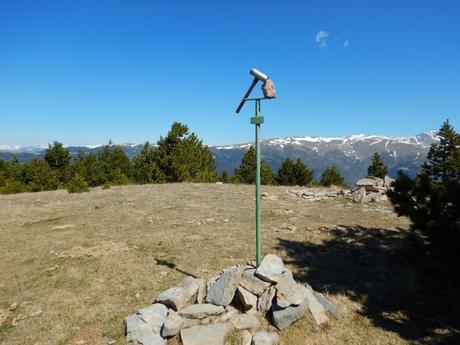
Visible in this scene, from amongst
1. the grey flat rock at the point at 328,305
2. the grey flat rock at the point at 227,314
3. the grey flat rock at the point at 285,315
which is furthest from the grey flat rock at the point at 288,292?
the grey flat rock at the point at 227,314

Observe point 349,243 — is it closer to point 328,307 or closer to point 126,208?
point 328,307

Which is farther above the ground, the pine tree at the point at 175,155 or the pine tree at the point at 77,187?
the pine tree at the point at 175,155

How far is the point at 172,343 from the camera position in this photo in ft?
23.4

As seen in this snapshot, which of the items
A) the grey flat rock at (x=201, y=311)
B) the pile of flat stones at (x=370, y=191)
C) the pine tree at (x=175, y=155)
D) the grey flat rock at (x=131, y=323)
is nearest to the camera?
the grey flat rock at (x=131, y=323)

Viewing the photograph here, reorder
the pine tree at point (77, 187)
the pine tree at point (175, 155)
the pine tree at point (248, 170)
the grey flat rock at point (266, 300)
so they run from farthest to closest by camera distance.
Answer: the pine tree at point (248, 170) → the pine tree at point (175, 155) → the pine tree at point (77, 187) → the grey flat rock at point (266, 300)

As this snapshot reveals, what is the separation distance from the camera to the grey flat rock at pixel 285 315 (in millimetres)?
7348

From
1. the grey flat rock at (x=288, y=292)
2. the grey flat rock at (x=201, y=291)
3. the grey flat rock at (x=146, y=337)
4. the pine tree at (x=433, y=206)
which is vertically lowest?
the grey flat rock at (x=146, y=337)

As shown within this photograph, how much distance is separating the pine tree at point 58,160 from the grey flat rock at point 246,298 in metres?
58.2

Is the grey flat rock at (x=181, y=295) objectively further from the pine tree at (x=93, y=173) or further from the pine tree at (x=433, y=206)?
the pine tree at (x=93, y=173)

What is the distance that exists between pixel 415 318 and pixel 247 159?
50248 millimetres

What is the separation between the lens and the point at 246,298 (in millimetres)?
7738

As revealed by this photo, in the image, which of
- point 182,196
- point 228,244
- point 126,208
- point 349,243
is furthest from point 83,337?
point 182,196

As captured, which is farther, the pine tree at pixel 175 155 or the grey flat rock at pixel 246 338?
the pine tree at pixel 175 155

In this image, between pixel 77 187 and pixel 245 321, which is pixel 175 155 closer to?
pixel 77 187
